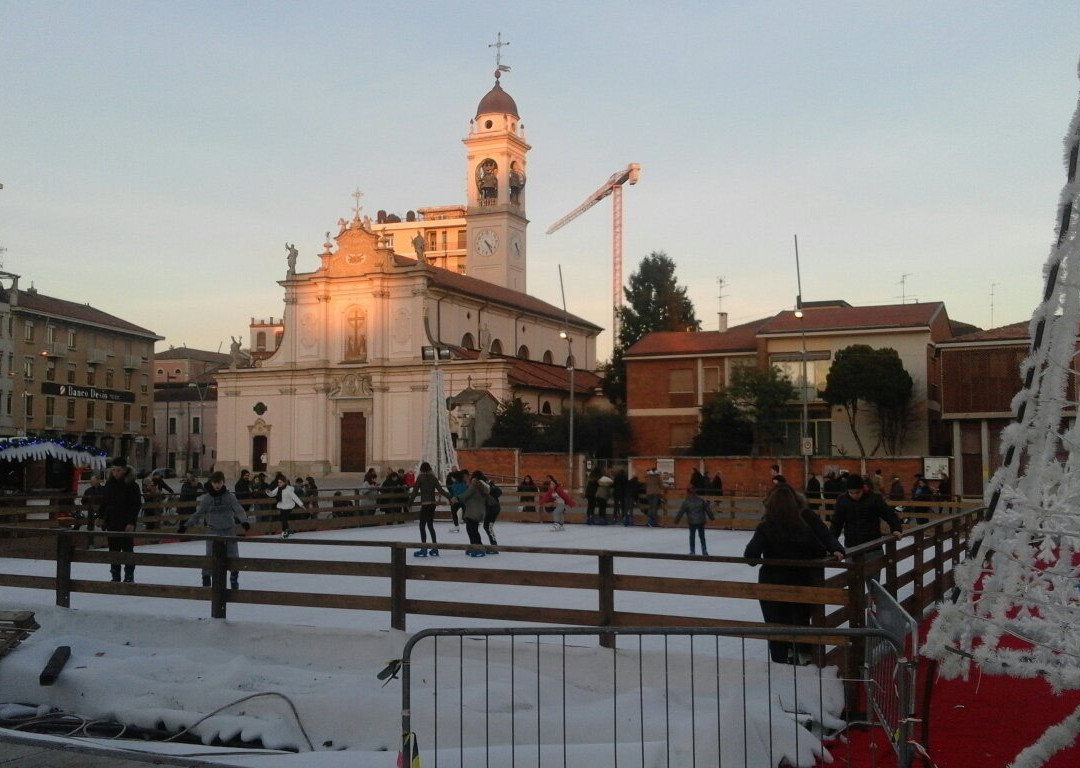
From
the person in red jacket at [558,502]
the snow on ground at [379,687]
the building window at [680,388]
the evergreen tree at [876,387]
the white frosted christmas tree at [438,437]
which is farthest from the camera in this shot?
the building window at [680,388]

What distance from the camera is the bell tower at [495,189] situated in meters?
79.5

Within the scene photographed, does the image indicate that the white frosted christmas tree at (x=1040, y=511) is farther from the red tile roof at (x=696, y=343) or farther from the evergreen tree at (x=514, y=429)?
the evergreen tree at (x=514, y=429)

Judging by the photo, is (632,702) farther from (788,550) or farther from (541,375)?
(541,375)

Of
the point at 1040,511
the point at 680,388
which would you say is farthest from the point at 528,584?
the point at 680,388

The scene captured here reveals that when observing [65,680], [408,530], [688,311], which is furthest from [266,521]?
[688,311]

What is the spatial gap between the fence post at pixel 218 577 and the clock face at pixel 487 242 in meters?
70.9

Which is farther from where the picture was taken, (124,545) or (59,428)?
(59,428)

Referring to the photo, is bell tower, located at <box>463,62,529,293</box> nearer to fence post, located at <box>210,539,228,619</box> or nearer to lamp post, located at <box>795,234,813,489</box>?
lamp post, located at <box>795,234,813,489</box>

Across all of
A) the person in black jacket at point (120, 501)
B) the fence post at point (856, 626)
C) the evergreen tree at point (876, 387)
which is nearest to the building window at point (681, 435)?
the evergreen tree at point (876, 387)

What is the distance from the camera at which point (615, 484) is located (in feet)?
98.1

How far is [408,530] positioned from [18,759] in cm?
1894

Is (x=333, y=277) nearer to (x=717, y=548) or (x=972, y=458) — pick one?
(x=972, y=458)

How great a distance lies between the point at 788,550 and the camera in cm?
889

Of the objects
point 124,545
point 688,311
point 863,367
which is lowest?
point 124,545
